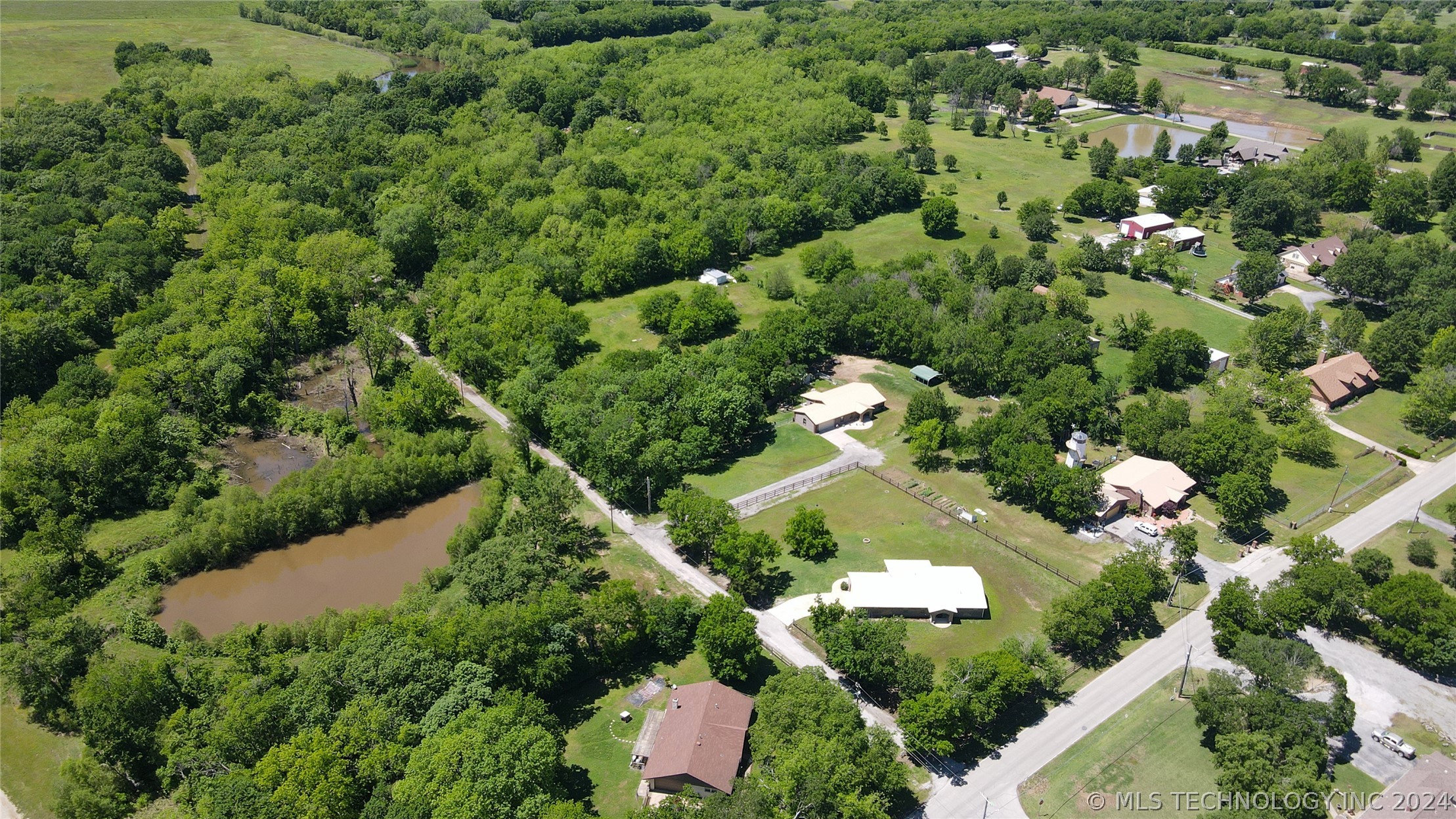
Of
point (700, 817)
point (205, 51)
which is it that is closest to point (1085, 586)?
point (700, 817)

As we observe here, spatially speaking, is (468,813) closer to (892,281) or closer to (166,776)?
(166,776)

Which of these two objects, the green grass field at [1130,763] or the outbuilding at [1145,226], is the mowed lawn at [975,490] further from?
the outbuilding at [1145,226]

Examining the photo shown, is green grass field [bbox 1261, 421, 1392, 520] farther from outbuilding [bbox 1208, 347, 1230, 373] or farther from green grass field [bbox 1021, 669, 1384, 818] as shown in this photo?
green grass field [bbox 1021, 669, 1384, 818]

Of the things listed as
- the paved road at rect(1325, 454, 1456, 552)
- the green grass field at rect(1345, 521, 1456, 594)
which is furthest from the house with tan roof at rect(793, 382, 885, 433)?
the green grass field at rect(1345, 521, 1456, 594)

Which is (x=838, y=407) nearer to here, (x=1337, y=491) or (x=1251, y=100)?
(x=1337, y=491)

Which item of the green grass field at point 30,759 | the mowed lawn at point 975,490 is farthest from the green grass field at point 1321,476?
the green grass field at point 30,759
